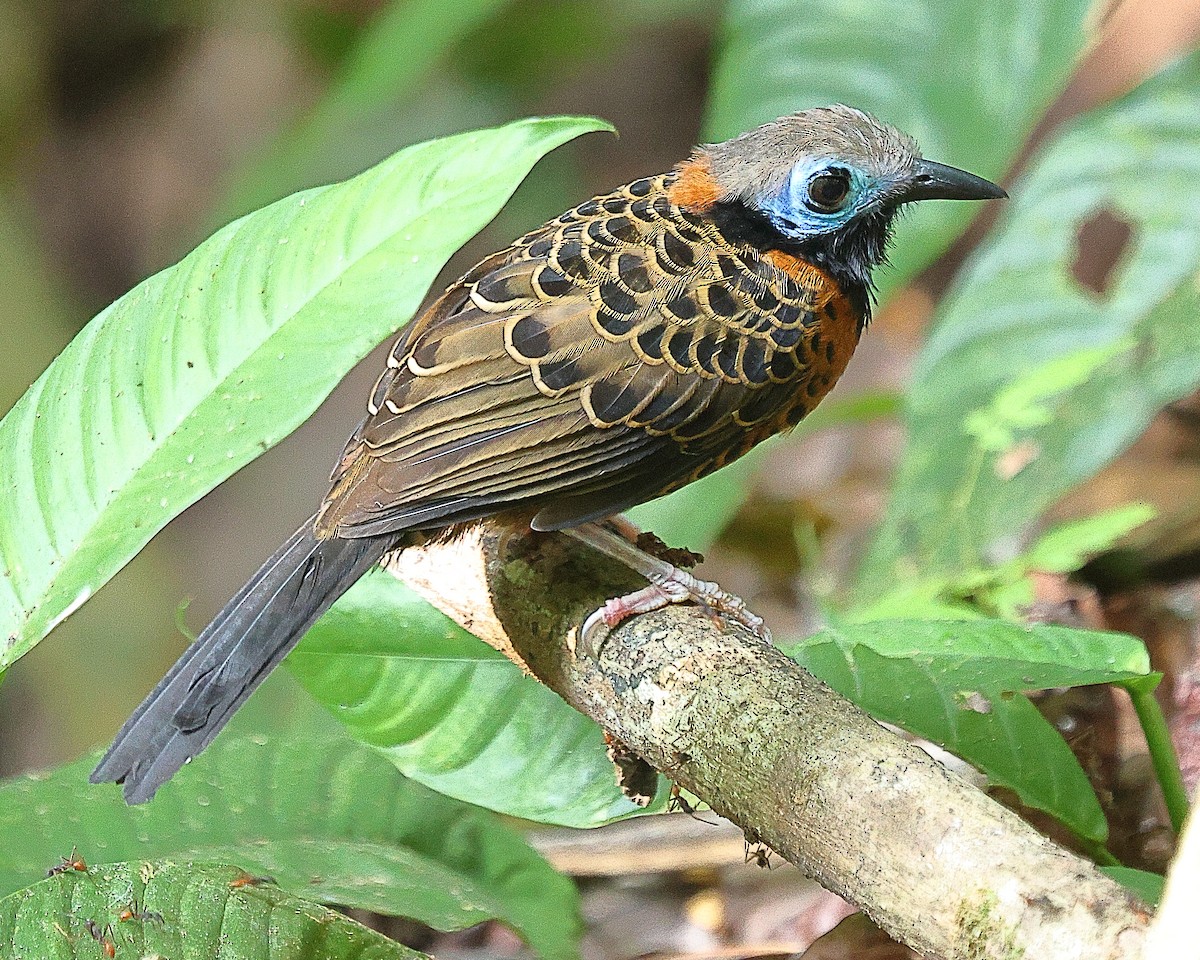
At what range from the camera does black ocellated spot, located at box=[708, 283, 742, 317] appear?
2.38m

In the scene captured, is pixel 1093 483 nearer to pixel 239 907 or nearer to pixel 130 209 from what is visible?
pixel 239 907

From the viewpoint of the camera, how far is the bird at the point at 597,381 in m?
2.22

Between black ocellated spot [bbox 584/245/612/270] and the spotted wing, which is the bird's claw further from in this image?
black ocellated spot [bbox 584/245/612/270]

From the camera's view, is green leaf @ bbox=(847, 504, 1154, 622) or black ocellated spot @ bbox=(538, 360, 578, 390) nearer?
black ocellated spot @ bbox=(538, 360, 578, 390)

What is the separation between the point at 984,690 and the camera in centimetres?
200

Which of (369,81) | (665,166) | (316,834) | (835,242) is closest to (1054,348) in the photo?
(835,242)

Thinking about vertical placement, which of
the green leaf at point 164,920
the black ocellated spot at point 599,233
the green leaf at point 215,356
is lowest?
the green leaf at point 164,920

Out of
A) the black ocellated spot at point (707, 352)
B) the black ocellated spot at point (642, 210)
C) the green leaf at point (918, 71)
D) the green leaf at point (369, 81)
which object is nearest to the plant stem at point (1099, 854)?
the black ocellated spot at point (707, 352)

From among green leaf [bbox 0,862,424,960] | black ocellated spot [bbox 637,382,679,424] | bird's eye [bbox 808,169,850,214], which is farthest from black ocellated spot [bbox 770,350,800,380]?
green leaf [bbox 0,862,424,960]

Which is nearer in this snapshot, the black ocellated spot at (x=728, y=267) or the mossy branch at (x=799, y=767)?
the mossy branch at (x=799, y=767)

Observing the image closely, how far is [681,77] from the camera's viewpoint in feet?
22.6

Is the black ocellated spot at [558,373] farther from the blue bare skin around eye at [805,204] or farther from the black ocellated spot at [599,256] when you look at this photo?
the blue bare skin around eye at [805,204]

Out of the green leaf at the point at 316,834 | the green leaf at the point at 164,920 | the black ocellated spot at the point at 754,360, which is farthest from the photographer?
the black ocellated spot at the point at 754,360

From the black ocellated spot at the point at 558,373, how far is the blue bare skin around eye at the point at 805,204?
550 millimetres
